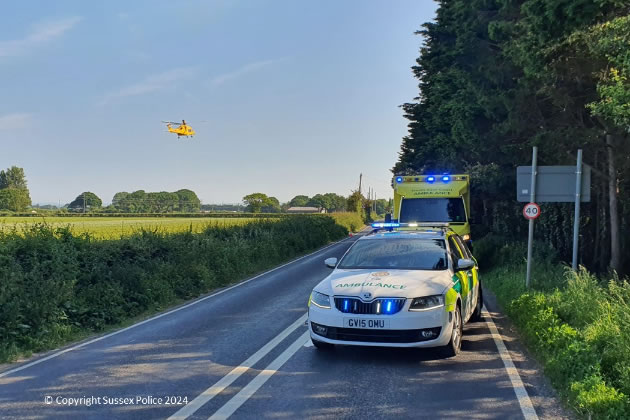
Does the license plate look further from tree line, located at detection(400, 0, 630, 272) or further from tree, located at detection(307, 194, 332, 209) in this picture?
tree, located at detection(307, 194, 332, 209)

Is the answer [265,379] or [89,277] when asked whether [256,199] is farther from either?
[265,379]

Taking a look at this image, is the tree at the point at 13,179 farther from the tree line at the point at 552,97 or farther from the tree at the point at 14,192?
the tree line at the point at 552,97

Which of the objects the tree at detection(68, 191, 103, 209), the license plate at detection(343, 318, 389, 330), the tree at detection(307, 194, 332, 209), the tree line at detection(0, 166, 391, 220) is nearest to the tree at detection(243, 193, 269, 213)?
the tree line at detection(0, 166, 391, 220)

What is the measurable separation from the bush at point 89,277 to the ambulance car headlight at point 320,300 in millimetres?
4295

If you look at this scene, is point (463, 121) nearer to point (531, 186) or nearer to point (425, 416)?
point (531, 186)

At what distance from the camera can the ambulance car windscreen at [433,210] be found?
1545 centimetres

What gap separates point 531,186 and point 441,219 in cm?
394

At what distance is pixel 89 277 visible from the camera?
11086 millimetres

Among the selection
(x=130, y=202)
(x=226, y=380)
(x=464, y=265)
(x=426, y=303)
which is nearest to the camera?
(x=226, y=380)

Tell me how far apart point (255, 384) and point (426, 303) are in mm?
2224

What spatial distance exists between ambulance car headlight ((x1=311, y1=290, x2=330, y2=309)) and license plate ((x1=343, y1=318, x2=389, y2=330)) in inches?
14.1

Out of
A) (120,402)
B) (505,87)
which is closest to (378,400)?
(120,402)

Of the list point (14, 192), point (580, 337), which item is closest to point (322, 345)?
point (580, 337)

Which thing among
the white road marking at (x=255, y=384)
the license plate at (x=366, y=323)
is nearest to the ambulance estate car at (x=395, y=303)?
the license plate at (x=366, y=323)
